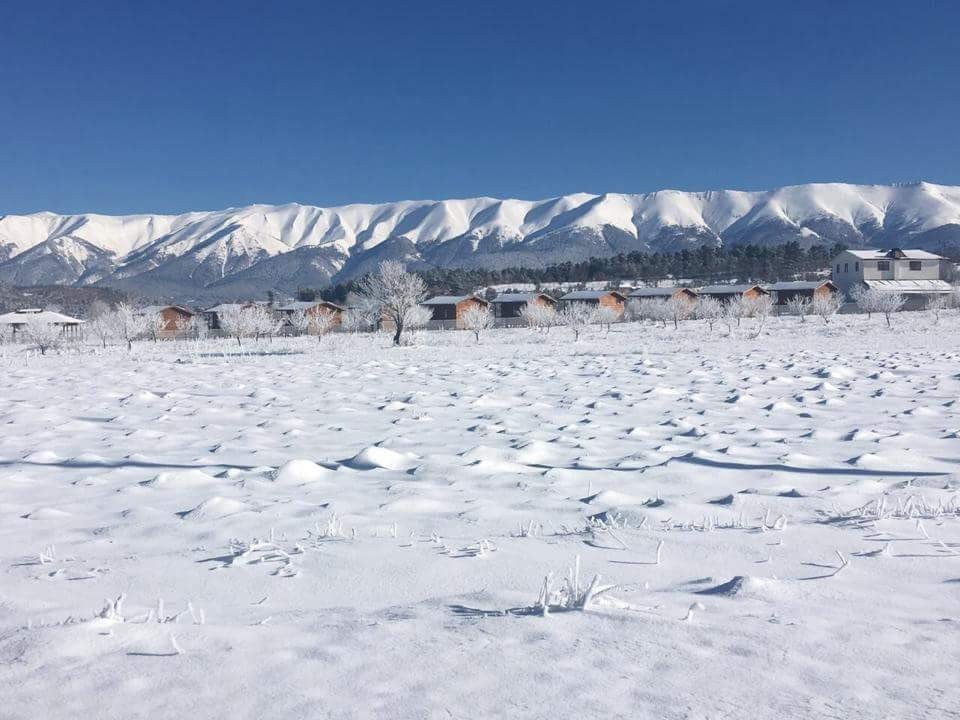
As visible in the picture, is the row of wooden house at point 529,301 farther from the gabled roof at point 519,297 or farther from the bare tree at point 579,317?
the bare tree at point 579,317

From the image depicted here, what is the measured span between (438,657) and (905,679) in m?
1.88

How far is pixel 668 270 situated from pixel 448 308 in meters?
54.7

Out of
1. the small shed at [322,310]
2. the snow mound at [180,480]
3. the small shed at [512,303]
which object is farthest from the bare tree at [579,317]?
the snow mound at [180,480]

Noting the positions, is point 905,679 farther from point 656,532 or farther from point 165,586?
point 165,586

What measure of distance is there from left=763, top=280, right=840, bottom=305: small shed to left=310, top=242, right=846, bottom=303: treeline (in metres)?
28.1

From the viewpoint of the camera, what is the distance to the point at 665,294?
76.9 meters

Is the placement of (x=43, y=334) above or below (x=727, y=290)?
below

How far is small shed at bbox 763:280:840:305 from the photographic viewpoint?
72.9m

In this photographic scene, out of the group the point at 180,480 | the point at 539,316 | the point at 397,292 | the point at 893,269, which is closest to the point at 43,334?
the point at 397,292

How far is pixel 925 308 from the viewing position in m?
65.9

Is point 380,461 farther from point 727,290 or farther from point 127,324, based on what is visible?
point 727,290

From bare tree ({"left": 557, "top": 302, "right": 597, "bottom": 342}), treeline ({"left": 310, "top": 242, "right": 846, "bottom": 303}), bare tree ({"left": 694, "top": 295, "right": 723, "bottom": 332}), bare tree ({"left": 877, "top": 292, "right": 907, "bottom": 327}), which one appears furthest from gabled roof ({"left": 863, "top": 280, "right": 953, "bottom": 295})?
treeline ({"left": 310, "top": 242, "right": 846, "bottom": 303})

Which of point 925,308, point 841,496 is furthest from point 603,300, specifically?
point 841,496

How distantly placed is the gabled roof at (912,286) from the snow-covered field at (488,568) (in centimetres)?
6722
